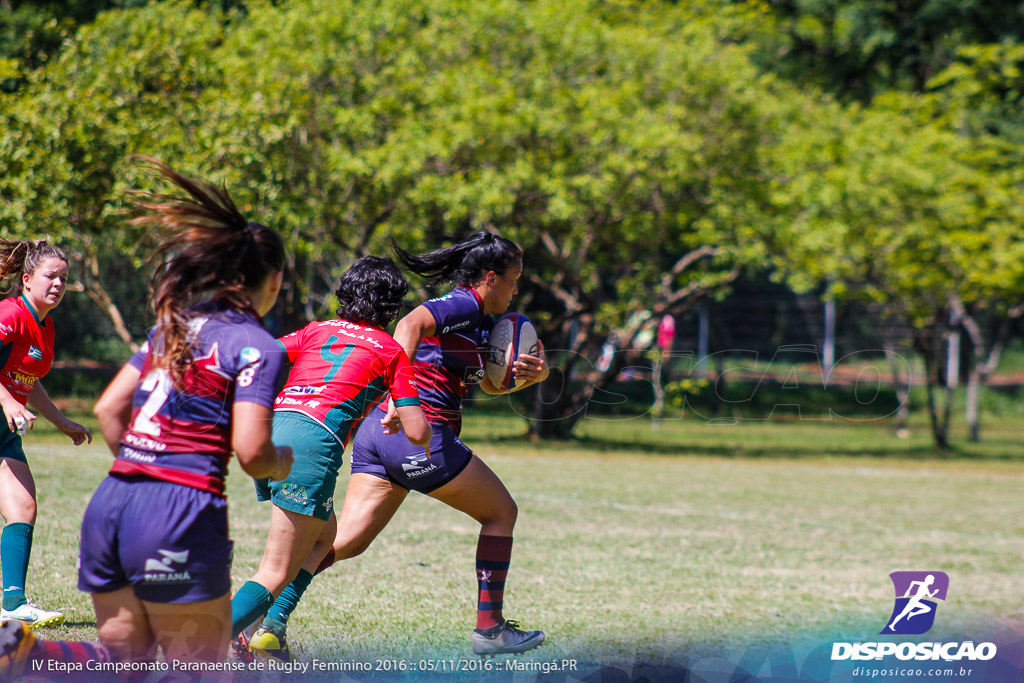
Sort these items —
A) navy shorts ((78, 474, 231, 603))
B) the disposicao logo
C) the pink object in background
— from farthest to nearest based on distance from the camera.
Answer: the pink object in background
the disposicao logo
navy shorts ((78, 474, 231, 603))

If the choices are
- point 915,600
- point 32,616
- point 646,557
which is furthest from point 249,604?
point 646,557

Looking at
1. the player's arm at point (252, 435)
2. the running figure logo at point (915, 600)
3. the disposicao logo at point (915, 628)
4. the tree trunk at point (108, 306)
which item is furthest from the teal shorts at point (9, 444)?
the tree trunk at point (108, 306)

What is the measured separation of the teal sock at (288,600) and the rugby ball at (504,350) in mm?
1334

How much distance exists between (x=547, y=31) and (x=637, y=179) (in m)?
3.27

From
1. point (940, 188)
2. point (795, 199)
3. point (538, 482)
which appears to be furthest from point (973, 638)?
point (940, 188)

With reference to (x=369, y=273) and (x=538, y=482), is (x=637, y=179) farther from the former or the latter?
(x=369, y=273)

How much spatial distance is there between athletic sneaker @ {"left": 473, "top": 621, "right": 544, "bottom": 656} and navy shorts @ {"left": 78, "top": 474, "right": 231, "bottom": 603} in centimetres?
218

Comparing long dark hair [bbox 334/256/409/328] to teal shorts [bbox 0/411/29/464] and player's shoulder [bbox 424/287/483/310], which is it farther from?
Result: teal shorts [bbox 0/411/29/464]

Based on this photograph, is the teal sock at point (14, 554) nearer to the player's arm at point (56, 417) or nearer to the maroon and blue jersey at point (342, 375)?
the player's arm at point (56, 417)

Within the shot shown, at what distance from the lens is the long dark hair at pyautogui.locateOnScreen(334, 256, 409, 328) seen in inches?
176

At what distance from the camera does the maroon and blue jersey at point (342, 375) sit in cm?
429

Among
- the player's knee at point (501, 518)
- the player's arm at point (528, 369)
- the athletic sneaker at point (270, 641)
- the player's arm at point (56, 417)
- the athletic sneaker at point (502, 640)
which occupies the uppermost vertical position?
the player's arm at point (528, 369)

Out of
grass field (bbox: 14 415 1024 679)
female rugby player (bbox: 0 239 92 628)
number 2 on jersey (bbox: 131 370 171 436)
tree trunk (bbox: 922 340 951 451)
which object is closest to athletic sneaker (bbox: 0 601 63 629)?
female rugby player (bbox: 0 239 92 628)

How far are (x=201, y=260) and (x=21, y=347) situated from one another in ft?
8.09
